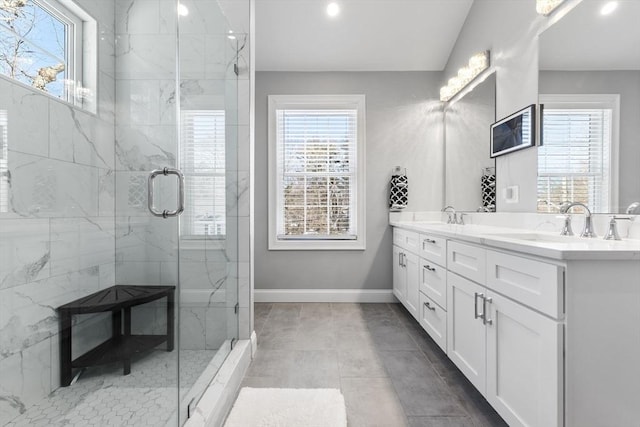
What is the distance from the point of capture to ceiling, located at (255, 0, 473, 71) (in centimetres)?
283

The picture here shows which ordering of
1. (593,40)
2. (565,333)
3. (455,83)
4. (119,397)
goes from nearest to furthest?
(565,333)
(119,397)
(593,40)
(455,83)

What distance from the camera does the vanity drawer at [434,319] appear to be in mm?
1922

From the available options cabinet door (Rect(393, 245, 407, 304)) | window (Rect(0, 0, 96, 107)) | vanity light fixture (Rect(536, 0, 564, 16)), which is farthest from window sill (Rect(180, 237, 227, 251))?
vanity light fixture (Rect(536, 0, 564, 16))

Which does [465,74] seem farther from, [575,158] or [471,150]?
[575,158]

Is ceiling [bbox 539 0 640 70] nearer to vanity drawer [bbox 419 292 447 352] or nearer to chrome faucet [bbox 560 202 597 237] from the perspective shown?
chrome faucet [bbox 560 202 597 237]

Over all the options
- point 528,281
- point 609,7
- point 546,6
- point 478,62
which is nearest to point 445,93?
point 478,62

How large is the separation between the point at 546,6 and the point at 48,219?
2910 mm

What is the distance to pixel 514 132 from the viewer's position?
215cm

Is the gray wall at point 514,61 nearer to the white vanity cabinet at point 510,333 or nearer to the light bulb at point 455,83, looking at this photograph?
the light bulb at point 455,83

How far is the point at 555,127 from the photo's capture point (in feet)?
5.96

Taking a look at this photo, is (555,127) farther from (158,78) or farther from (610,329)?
(158,78)

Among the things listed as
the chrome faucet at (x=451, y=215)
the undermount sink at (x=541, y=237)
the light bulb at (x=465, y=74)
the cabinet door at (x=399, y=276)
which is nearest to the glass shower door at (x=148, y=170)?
the undermount sink at (x=541, y=237)

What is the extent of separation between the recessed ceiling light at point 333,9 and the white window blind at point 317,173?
0.87 meters

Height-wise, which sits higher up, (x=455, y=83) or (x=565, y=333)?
(x=455, y=83)
